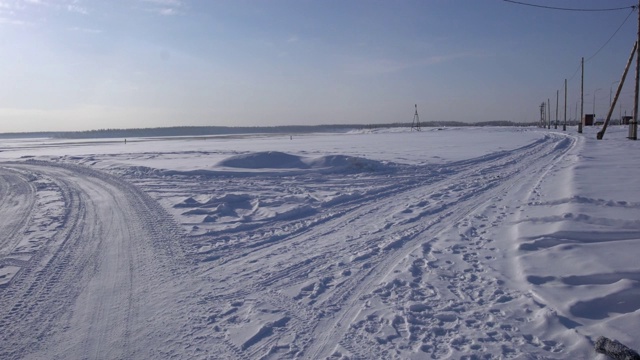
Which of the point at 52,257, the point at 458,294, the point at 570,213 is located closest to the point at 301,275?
the point at 458,294

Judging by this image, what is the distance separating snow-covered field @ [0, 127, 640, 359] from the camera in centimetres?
419

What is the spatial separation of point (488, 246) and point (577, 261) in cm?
132

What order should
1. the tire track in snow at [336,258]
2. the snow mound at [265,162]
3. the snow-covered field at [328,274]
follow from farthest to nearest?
the snow mound at [265,162]
the tire track in snow at [336,258]
the snow-covered field at [328,274]

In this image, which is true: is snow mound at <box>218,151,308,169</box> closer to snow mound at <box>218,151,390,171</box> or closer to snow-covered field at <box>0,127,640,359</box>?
snow mound at <box>218,151,390,171</box>

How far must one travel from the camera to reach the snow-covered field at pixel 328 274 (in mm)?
4188

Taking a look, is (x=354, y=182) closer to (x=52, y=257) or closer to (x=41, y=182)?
(x=52, y=257)

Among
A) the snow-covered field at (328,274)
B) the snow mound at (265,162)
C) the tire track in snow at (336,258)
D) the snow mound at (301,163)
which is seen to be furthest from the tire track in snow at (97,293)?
the snow mound at (265,162)

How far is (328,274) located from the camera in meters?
5.98

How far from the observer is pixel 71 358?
158 inches

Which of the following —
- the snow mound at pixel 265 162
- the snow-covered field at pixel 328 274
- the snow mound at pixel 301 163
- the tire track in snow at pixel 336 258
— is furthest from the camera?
the snow mound at pixel 265 162

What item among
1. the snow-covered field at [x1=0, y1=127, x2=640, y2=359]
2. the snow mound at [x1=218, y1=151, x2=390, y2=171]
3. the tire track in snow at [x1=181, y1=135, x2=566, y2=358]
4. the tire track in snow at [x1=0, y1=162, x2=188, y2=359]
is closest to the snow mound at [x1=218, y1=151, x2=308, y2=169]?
the snow mound at [x1=218, y1=151, x2=390, y2=171]

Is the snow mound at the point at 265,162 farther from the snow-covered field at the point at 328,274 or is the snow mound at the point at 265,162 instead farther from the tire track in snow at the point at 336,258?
the tire track in snow at the point at 336,258

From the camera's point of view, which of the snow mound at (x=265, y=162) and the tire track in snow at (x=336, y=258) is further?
the snow mound at (x=265, y=162)

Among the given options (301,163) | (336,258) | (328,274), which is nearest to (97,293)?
(328,274)
